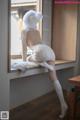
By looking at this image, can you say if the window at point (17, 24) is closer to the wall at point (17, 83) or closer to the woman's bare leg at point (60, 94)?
the wall at point (17, 83)

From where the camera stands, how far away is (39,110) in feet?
11.8

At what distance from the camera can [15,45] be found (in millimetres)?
3705

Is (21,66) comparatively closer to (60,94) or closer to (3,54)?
(3,54)

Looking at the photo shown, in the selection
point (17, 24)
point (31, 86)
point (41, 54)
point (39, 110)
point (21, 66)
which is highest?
point (17, 24)

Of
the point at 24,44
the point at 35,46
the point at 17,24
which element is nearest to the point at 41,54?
the point at 35,46

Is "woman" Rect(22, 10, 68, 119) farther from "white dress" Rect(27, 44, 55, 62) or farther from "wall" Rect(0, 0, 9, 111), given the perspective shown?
"wall" Rect(0, 0, 9, 111)

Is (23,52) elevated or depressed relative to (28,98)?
elevated

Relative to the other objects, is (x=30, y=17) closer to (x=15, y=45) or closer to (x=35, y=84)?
(x=15, y=45)

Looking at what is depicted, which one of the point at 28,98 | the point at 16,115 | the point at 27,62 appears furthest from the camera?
the point at 28,98

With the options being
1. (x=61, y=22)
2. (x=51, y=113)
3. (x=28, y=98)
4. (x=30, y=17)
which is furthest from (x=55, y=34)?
(x=51, y=113)

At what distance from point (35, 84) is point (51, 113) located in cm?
96

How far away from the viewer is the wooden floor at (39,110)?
3307 mm

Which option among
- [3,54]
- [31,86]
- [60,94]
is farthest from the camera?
[31,86]


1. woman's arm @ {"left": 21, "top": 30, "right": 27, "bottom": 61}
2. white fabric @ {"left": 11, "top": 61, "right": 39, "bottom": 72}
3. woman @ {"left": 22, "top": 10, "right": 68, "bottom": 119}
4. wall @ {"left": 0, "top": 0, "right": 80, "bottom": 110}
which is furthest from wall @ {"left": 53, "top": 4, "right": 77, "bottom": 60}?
white fabric @ {"left": 11, "top": 61, "right": 39, "bottom": 72}
